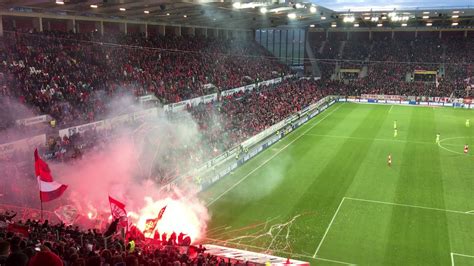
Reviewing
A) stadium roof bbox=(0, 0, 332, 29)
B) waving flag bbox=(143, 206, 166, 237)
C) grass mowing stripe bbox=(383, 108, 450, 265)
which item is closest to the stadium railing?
waving flag bbox=(143, 206, 166, 237)

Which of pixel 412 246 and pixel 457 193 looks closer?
pixel 412 246

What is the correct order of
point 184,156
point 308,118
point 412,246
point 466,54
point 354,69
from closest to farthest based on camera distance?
1. point 412,246
2. point 184,156
3. point 308,118
4. point 466,54
5. point 354,69

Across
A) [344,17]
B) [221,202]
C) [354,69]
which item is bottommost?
[221,202]

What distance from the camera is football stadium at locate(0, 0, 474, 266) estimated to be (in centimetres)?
1432

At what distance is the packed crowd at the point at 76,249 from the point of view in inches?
146

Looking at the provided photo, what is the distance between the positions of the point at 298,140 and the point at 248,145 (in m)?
5.11

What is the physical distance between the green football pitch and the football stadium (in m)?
0.09

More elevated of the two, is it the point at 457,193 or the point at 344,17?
the point at 344,17

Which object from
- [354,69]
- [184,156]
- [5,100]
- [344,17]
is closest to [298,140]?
[184,156]

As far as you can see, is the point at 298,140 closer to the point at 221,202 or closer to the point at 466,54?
the point at 221,202

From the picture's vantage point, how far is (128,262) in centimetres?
522

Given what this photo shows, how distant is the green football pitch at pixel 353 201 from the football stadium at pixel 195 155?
0.09 metres

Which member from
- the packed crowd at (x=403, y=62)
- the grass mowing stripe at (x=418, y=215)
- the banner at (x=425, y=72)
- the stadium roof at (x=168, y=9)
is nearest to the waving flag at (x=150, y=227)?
the grass mowing stripe at (x=418, y=215)

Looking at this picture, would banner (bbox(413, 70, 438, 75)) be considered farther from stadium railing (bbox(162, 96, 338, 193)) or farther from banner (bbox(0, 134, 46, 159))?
banner (bbox(0, 134, 46, 159))
